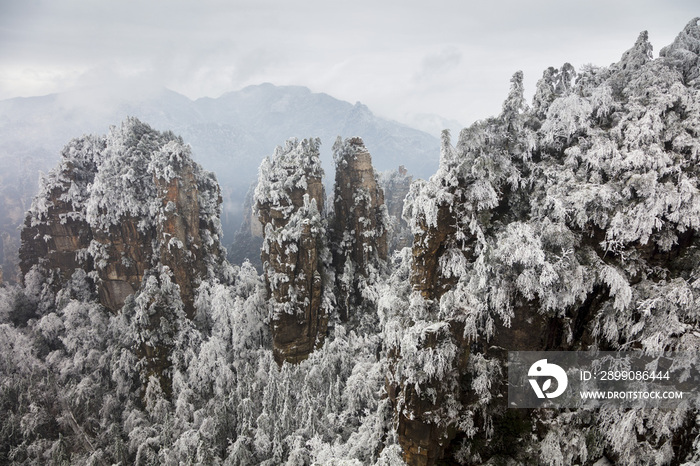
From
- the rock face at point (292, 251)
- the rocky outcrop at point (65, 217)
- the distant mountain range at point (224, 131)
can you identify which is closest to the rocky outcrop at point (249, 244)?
the distant mountain range at point (224, 131)

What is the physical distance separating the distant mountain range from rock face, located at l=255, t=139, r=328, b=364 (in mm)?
57261

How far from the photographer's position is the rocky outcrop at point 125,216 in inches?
1292

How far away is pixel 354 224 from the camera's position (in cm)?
3316

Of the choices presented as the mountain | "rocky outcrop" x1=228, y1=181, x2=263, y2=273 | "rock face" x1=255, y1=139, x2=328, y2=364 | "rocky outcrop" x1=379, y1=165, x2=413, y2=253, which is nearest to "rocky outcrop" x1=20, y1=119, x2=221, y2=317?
the mountain

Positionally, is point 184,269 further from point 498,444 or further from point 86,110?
point 86,110

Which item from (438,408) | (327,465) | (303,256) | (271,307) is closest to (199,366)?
(271,307)

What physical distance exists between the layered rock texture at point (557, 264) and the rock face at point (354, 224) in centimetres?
1635

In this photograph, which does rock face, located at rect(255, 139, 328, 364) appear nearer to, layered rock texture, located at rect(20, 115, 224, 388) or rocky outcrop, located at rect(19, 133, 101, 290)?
layered rock texture, located at rect(20, 115, 224, 388)

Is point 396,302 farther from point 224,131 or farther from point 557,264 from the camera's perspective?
point 224,131

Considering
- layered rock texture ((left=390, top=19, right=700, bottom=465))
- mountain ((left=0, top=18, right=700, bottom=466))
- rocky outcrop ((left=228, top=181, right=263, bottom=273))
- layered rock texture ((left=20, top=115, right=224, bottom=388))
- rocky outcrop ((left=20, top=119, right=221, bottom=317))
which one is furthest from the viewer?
rocky outcrop ((left=228, top=181, right=263, bottom=273))

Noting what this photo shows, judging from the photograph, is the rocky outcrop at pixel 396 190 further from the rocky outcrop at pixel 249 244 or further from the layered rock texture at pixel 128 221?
the layered rock texture at pixel 128 221

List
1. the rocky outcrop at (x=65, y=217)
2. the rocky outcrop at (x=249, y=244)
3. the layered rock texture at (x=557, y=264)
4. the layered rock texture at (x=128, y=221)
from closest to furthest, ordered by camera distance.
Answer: the layered rock texture at (x=557, y=264), the layered rock texture at (x=128, y=221), the rocky outcrop at (x=65, y=217), the rocky outcrop at (x=249, y=244)

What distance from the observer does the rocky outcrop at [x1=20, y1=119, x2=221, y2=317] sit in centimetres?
3281

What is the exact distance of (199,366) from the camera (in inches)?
1136
